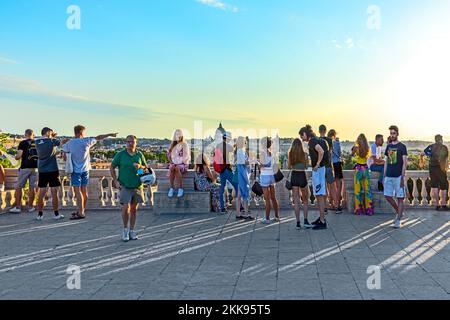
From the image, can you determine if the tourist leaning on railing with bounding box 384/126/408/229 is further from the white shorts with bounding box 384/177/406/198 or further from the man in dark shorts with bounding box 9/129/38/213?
the man in dark shorts with bounding box 9/129/38/213

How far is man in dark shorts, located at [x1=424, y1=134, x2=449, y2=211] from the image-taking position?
10.2 metres

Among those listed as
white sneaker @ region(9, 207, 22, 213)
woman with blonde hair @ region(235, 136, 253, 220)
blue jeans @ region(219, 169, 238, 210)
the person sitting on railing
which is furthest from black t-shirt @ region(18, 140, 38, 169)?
woman with blonde hair @ region(235, 136, 253, 220)

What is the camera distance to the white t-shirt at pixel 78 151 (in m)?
9.60

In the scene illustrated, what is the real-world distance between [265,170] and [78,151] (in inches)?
166

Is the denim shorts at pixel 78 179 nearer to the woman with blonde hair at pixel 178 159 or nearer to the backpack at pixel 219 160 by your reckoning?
the woman with blonde hair at pixel 178 159

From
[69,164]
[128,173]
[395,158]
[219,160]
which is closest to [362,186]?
[395,158]

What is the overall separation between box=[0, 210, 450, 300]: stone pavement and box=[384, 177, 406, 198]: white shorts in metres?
0.64

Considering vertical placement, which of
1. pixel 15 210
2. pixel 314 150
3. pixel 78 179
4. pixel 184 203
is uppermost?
pixel 314 150

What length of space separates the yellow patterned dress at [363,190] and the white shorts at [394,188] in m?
1.21

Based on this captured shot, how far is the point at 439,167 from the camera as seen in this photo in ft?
33.7

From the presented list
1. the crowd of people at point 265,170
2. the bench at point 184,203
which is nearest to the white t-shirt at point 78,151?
the crowd of people at point 265,170

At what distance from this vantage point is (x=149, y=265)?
5.96 metres

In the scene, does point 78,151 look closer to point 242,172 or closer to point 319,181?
point 242,172

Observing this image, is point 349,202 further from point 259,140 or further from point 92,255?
point 92,255
